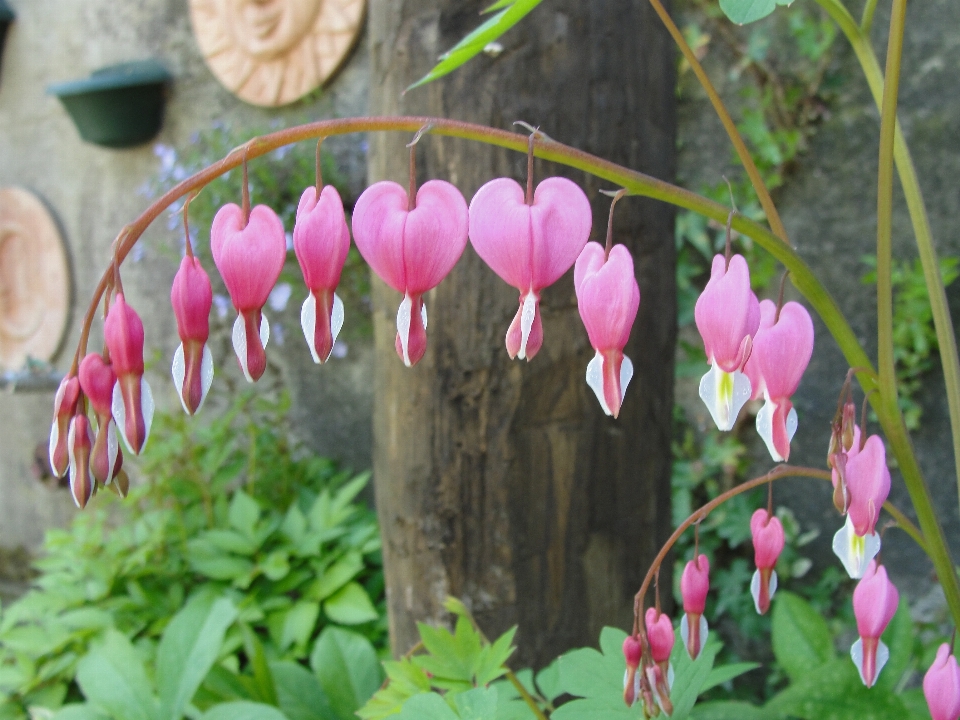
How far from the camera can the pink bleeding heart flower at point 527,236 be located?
1.54ft

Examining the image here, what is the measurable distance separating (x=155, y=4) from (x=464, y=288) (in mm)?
2807

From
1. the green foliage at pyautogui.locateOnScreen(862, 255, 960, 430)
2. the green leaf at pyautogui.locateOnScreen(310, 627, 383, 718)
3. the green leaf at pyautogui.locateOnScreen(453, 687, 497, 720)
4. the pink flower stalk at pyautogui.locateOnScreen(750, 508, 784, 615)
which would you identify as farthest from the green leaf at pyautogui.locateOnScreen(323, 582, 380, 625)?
the green foliage at pyautogui.locateOnScreen(862, 255, 960, 430)

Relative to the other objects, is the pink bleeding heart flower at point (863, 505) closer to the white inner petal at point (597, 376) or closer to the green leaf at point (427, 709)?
the white inner petal at point (597, 376)

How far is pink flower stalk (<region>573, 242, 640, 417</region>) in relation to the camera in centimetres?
46

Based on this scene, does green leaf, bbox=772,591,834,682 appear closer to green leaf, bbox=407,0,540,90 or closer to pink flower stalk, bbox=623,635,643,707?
pink flower stalk, bbox=623,635,643,707

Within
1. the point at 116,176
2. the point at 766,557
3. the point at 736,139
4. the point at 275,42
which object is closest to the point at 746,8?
the point at 736,139

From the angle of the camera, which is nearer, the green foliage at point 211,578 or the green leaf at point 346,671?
the green leaf at point 346,671

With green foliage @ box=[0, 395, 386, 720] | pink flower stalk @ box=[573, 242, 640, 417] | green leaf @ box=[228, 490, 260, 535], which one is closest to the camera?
pink flower stalk @ box=[573, 242, 640, 417]

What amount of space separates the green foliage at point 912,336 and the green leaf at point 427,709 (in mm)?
1695

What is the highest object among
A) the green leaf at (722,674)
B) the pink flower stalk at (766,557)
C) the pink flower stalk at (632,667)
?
the pink flower stalk at (766,557)

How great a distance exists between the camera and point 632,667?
0.66 m

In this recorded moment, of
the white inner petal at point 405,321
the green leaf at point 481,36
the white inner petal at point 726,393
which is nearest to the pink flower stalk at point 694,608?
the white inner petal at point 726,393

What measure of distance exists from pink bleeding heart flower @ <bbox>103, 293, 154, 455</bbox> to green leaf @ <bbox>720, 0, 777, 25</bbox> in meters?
0.47

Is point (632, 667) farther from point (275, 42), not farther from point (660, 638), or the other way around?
point (275, 42)
